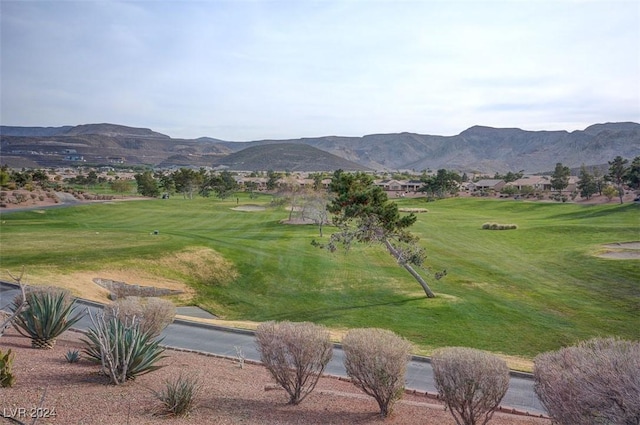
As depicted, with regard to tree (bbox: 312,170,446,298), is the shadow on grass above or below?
below

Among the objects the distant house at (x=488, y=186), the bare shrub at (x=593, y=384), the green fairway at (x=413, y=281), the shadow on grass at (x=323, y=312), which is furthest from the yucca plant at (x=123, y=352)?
the distant house at (x=488, y=186)

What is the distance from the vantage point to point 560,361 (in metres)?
8.98

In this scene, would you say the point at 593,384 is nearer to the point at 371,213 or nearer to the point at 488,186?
the point at 371,213

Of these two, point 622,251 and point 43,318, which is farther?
point 622,251

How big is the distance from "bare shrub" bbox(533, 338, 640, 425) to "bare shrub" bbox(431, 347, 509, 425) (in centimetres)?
68

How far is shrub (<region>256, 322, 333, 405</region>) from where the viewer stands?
33.5 feet

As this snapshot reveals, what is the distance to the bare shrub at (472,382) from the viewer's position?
8.99m

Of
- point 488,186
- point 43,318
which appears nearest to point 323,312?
point 43,318

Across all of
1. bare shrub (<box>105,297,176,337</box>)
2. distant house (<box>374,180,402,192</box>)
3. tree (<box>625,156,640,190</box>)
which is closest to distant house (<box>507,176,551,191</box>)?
distant house (<box>374,180,402,192</box>)

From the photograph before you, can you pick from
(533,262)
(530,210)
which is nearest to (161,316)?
(533,262)

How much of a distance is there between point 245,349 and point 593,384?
35.1 feet

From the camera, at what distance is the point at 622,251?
137 ft

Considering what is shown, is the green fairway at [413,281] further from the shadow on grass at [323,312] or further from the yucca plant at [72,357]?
the yucca plant at [72,357]

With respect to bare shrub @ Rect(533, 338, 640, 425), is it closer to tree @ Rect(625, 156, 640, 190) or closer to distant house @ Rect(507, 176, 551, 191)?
tree @ Rect(625, 156, 640, 190)
